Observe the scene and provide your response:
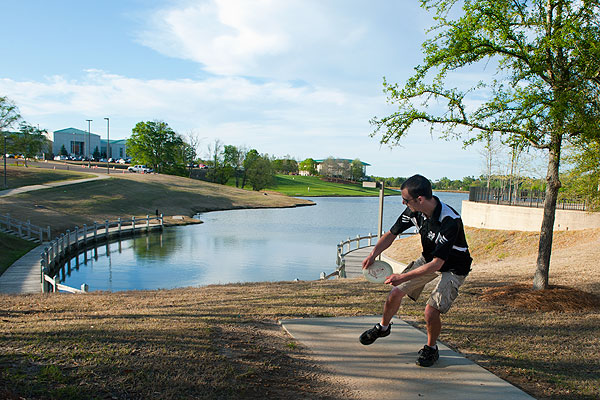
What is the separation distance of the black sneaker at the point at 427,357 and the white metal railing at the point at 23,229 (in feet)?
88.6

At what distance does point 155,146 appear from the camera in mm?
91688

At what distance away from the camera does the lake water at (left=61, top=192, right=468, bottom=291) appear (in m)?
19.8

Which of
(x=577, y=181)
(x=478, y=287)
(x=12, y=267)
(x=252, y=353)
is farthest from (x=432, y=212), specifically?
(x=12, y=267)

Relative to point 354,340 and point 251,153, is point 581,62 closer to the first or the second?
point 354,340

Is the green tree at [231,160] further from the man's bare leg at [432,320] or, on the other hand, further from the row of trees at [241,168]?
the man's bare leg at [432,320]

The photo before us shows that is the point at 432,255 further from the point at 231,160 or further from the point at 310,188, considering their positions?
the point at 310,188

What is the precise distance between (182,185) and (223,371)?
235 feet

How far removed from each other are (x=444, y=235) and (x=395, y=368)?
5.10 ft

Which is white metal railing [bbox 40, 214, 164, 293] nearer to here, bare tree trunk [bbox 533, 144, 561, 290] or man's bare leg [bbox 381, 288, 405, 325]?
man's bare leg [bbox 381, 288, 405, 325]

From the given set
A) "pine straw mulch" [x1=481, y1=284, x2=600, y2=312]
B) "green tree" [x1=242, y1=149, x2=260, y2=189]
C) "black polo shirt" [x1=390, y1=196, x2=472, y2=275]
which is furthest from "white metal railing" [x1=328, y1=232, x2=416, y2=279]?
"green tree" [x1=242, y1=149, x2=260, y2=189]

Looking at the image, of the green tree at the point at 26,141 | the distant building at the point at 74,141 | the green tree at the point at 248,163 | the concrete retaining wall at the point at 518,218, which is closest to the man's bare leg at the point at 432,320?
the concrete retaining wall at the point at 518,218

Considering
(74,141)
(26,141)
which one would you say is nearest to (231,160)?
(26,141)

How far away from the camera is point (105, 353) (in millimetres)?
4301

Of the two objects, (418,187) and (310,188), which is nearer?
(418,187)
